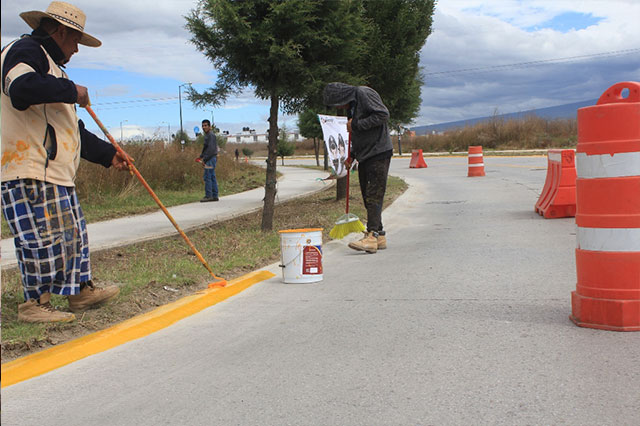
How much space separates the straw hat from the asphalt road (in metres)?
2.43

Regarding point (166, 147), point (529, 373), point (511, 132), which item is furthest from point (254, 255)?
point (511, 132)

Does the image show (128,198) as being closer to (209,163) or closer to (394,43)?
(209,163)

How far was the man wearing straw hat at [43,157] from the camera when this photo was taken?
15.0ft

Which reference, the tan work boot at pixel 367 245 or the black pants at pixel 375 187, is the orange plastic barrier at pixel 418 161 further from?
the tan work boot at pixel 367 245

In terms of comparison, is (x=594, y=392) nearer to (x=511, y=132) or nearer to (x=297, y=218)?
(x=297, y=218)

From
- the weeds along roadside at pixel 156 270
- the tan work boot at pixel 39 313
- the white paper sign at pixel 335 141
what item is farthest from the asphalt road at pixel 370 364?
the white paper sign at pixel 335 141

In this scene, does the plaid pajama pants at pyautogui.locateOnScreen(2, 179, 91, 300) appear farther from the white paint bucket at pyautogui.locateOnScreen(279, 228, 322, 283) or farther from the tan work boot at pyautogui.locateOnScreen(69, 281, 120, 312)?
the white paint bucket at pyautogui.locateOnScreen(279, 228, 322, 283)

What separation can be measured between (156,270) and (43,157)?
2.40 meters

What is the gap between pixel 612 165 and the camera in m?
4.34

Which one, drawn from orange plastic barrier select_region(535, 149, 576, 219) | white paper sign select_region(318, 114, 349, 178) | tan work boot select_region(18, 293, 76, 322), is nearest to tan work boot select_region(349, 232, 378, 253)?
white paper sign select_region(318, 114, 349, 178)

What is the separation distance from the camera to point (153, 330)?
195 inches

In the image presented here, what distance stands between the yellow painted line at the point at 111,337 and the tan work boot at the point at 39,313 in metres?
0.35

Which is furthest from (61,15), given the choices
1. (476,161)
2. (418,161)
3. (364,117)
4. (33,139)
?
(418,161)

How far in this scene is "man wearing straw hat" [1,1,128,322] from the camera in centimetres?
456
